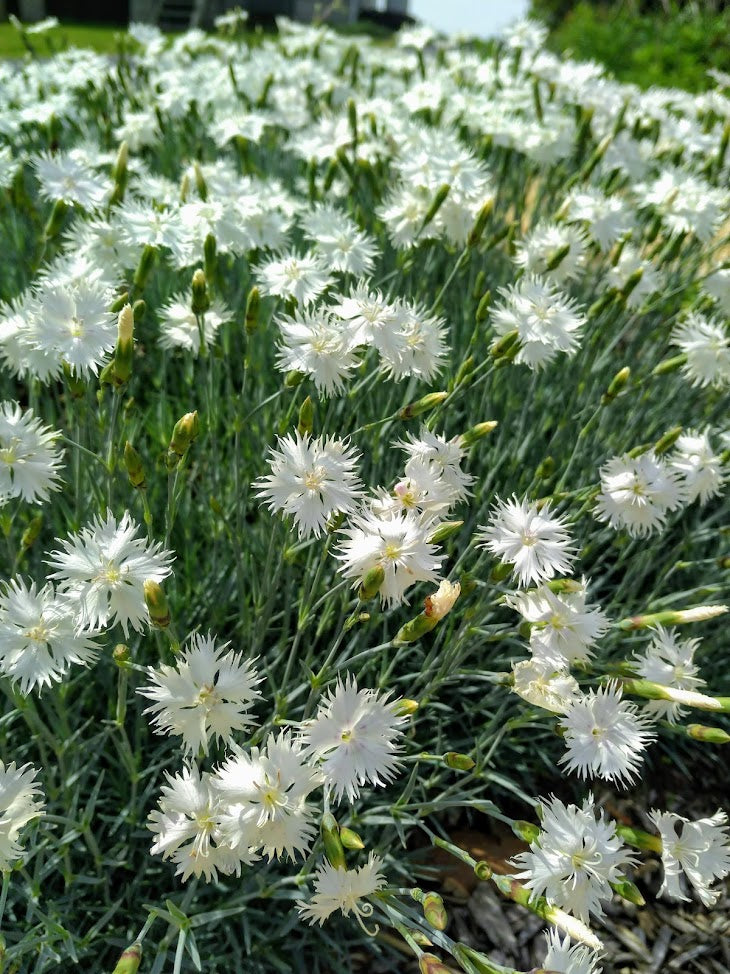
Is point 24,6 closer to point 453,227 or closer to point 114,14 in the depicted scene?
point 114,14

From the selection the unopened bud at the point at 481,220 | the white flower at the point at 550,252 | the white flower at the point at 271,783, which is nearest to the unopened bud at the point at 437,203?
the unopened bud at the point at 481,220

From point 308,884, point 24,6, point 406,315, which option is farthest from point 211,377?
point 24,6

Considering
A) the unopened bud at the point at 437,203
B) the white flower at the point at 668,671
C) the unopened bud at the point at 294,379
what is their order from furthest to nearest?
the unopened bud at the point at 437,203 → the unopened bud at the point at 294,379 → the white flower at the point at 668,671

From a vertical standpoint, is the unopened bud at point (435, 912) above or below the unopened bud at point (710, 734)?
below

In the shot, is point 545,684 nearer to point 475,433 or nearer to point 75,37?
point 475,433

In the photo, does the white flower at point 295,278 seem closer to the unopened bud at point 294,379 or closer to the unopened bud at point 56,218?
the unopened bud at point 294,379
